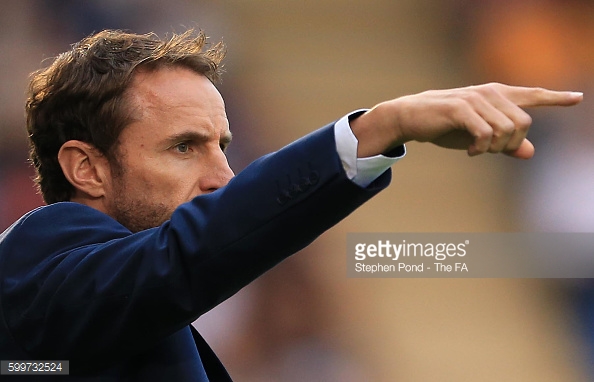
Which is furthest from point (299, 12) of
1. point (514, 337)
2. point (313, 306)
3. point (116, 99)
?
point (116, 99)

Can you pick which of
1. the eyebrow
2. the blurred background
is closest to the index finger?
the eyebrow

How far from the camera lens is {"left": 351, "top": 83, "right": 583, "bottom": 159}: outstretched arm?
1013mm

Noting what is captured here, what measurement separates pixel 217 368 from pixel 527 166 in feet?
10.7

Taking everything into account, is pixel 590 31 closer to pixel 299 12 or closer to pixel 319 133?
pixel 299 12

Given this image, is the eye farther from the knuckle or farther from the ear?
the knuckle

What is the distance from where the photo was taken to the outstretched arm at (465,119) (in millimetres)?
1013

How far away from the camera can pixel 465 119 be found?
102cm

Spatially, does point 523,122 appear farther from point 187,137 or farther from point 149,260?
point 187,137

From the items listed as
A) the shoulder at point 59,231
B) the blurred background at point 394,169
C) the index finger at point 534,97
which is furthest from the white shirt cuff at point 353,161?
the blurred background at point 394,169

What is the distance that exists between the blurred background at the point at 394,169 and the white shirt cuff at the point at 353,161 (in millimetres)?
3069

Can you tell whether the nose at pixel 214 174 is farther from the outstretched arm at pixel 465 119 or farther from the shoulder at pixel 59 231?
the outstretched arm at pixel 465 119

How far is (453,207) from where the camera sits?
15.4 ft

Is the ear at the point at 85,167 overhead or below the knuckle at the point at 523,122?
below

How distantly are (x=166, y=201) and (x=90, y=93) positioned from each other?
0.31 metres
